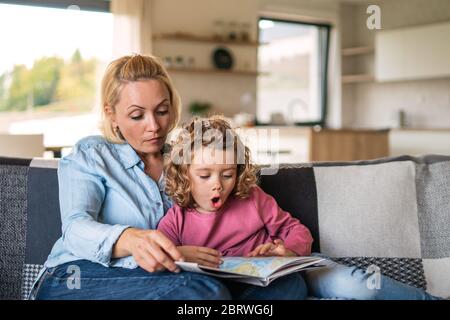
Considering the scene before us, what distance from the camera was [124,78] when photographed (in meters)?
1.57

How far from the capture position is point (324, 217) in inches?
70.6

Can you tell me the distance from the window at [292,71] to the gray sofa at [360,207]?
17.0 ft

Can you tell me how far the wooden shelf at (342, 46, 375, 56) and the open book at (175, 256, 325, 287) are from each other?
6.52m

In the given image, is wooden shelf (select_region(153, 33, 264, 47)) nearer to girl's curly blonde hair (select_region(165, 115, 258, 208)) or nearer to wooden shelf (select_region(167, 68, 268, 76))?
wooden shelf (select_region(167, 68, 268, 76))

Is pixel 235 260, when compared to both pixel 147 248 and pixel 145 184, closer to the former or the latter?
pixel 147 248

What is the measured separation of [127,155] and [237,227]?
13.2 inches

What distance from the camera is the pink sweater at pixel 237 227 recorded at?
1.51 metres

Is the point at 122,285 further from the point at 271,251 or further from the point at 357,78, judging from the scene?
the point at 357,78

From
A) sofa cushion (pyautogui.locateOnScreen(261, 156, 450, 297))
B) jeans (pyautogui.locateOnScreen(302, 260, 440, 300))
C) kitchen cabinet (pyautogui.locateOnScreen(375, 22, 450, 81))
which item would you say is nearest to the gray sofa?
sofa cushion (pyautogui.locateOnScreen(261, 156, 450, 297))

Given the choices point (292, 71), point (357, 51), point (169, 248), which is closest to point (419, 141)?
point (357, 51)

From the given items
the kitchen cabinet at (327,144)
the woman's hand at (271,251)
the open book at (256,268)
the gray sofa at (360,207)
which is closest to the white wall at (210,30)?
the kitchen cabinet at (327,144)

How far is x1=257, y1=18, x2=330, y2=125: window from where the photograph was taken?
24.0 ft

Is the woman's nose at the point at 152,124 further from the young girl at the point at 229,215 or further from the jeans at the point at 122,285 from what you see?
the jeans at the point at 122,285
